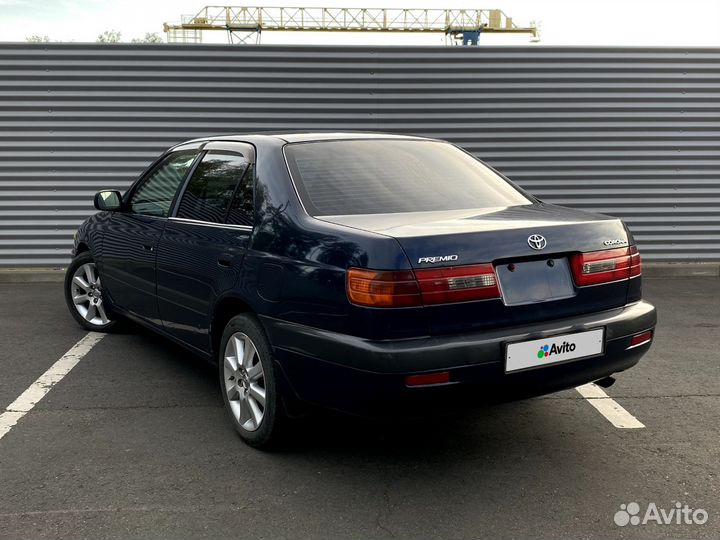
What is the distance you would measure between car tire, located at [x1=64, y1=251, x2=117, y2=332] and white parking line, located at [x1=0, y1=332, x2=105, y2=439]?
11cm

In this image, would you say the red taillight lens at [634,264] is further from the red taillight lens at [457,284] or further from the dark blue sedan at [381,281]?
→ the red taillight lens at [457,284]

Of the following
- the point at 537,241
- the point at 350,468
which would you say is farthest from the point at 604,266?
the point at 350,468

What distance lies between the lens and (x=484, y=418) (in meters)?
3.93

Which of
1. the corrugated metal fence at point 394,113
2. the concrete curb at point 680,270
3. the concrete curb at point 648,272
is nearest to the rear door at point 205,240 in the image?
the corrugated metal fence at point 394,113

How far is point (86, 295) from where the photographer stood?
19.5 ft

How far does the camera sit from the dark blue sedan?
9.29ft

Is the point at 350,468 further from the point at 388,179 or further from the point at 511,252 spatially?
the point at 388,179

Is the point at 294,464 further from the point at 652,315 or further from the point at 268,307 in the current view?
the point at 652,315

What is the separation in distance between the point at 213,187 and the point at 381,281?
1637 mm

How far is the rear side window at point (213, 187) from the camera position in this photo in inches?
152

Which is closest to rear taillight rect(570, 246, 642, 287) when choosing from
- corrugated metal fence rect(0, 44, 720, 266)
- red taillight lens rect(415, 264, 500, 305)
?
red taillight lens rect(415, 264, 500, 305)

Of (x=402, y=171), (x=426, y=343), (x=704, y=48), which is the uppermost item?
(x=704, y=48)

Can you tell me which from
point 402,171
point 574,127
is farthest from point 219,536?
point 574,127

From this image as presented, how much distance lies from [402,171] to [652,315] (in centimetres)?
146
